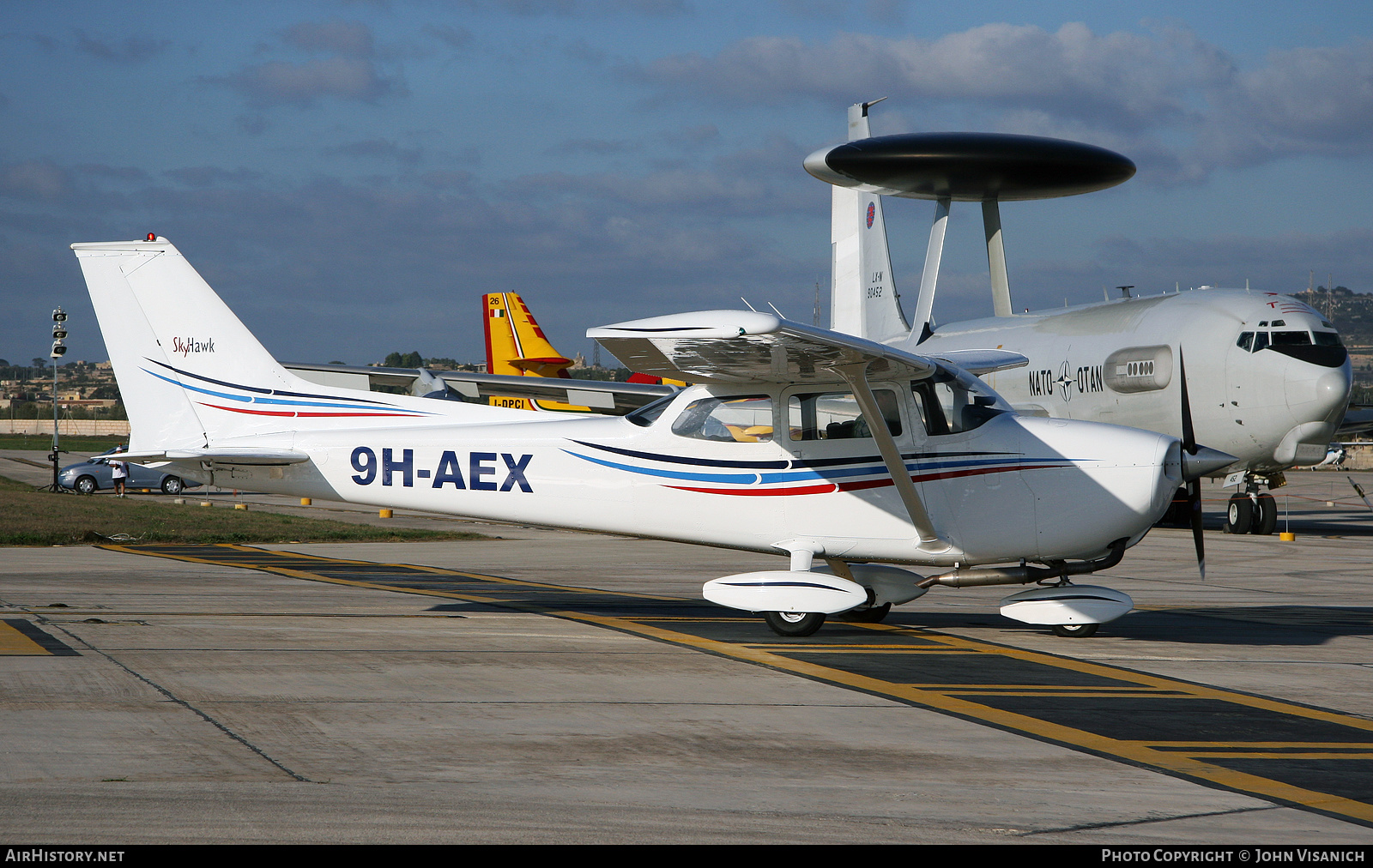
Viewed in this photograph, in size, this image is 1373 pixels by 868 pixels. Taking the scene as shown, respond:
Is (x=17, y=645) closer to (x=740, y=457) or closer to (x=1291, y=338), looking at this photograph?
(x=740, y=457)

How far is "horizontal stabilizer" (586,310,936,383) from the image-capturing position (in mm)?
7383

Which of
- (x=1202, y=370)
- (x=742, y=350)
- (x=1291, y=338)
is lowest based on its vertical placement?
(x=742, y=350)

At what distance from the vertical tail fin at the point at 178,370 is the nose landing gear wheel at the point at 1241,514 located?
16468mm

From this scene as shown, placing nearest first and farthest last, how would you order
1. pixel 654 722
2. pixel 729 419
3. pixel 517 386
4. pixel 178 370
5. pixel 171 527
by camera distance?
pixel 654 722, pixel 729 419, pixel 178 370, pixel 171 527, pixel 517 386

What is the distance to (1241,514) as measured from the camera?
2111 cm

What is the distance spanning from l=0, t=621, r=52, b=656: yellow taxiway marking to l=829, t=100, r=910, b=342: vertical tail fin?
23789 millimetres

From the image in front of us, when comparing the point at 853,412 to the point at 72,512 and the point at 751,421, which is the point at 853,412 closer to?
the point at 751,421

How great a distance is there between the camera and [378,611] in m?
10.7

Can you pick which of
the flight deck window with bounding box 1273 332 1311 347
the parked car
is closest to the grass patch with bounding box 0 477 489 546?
the parked car

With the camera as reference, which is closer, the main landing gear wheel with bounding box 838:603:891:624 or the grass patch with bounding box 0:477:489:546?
the main landing gear wheel with bounding box 838:603:891:624

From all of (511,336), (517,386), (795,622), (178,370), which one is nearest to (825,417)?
(795,622)

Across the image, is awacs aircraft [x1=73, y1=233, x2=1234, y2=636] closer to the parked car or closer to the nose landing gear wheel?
the nose landing gear wheel

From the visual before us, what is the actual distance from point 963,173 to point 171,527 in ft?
68.3

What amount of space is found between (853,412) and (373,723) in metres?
4.97
